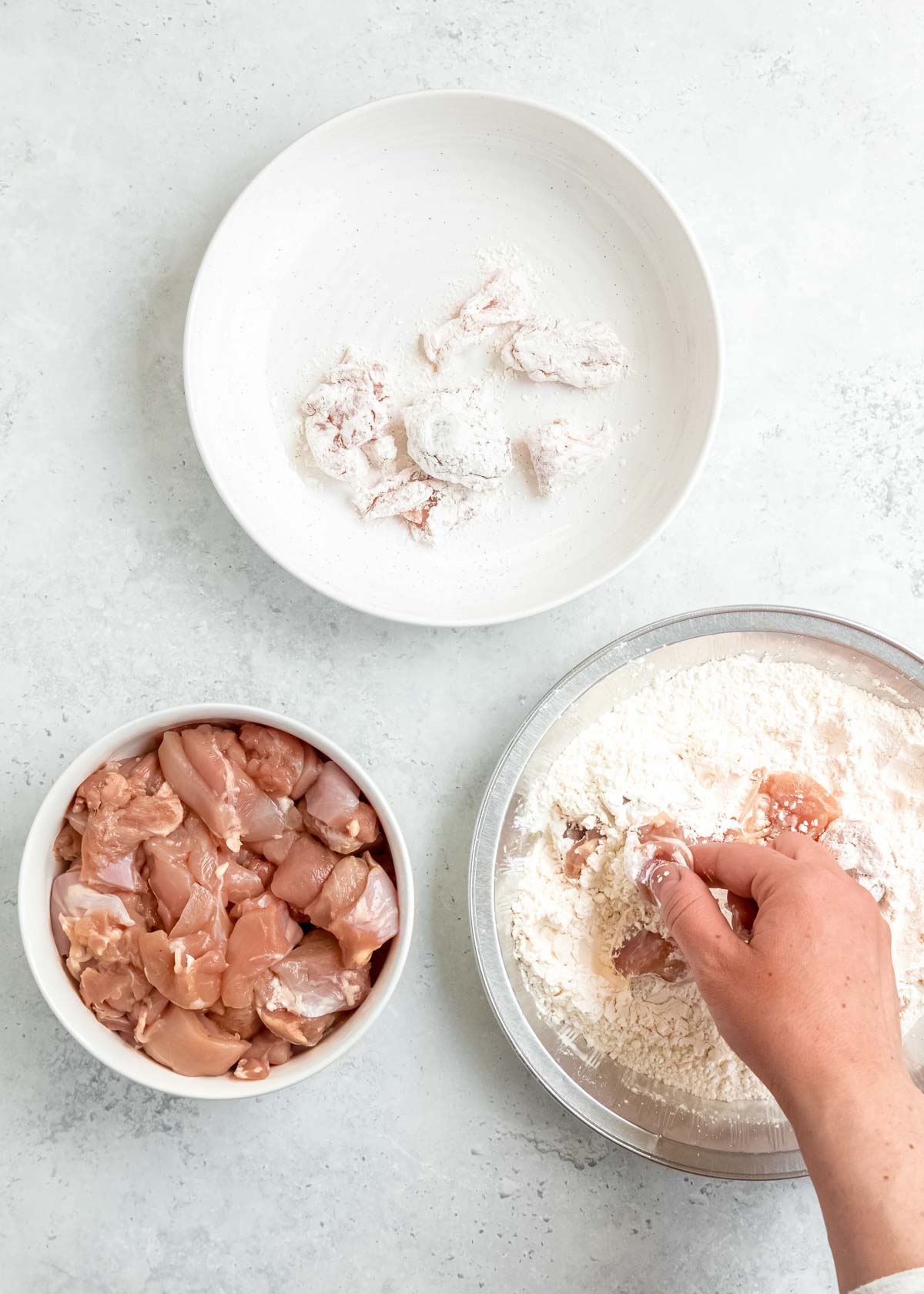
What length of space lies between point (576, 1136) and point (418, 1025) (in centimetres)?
31

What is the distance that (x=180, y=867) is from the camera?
4.23 ft

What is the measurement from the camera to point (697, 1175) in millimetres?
1439

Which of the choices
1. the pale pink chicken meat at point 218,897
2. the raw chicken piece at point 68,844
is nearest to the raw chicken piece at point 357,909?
the pale pink chicken meat at point 218,897

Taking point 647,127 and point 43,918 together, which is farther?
point 647,127

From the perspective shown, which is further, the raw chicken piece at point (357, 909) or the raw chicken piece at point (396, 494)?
the raw chicken piece at point (396, 494)

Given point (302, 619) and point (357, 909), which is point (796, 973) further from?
point (302, 619)

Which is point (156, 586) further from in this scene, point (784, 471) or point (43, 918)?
point (784, 471)

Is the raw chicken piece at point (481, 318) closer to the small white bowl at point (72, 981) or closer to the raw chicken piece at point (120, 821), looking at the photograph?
the small white bowl at point (72, 981)

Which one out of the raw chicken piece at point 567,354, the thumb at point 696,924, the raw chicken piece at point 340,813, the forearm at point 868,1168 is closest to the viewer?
the forearm at point 868,1168

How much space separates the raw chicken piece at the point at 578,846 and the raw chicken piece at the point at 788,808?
228mm

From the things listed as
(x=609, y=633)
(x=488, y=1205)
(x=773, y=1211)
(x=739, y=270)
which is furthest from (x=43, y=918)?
(x=739, y=270)

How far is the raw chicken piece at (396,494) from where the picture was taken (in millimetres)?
1438

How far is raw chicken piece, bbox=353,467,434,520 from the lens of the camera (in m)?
1.44

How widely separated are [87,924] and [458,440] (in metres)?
0.85
